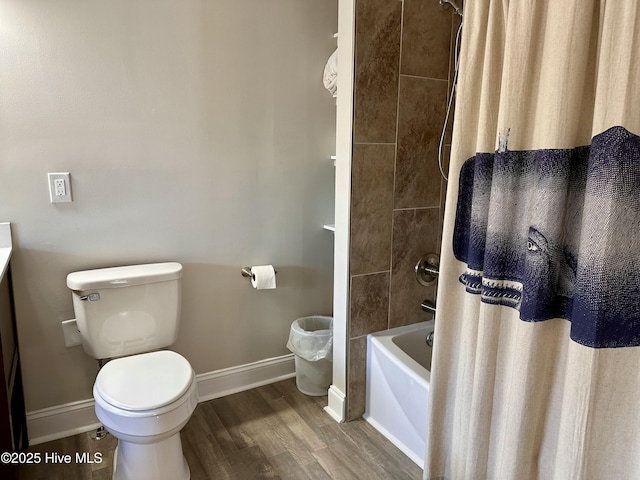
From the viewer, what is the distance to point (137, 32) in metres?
1.97

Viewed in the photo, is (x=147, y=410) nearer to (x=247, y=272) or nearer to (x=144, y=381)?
(x=144, y=381)

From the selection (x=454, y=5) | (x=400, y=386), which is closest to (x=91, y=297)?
(x=400, y=386)

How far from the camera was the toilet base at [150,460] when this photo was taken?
170 centimetres

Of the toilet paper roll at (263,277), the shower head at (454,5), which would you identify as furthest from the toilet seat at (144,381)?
the shower head at (454,5)

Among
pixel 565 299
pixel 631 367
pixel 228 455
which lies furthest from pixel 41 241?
pixel 631 367

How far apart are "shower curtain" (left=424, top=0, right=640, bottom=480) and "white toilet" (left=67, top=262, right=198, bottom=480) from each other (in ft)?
3.37

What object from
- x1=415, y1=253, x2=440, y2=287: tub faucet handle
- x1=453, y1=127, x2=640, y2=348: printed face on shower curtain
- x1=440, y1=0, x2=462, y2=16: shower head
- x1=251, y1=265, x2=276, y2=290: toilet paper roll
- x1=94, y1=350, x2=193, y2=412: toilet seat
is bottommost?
x1=94, y1=350, x2=193, y2=412: toilet seat

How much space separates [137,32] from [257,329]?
1.58m

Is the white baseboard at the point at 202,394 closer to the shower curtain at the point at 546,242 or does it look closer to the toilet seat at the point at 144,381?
the toilet seat at the point at 144,381

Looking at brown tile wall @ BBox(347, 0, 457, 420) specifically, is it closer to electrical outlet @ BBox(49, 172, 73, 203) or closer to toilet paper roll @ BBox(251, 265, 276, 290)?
toilet paper roll @ BBox(251, 265, 276, 290)

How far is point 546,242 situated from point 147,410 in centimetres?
139

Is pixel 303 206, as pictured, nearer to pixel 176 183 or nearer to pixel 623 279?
pixel 176 183

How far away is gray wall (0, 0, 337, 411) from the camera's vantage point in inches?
→ 73.3

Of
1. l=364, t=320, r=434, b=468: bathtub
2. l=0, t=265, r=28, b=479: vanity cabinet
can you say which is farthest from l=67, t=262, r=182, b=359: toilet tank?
l=364, t=320, r=434, b=468: bathtub
